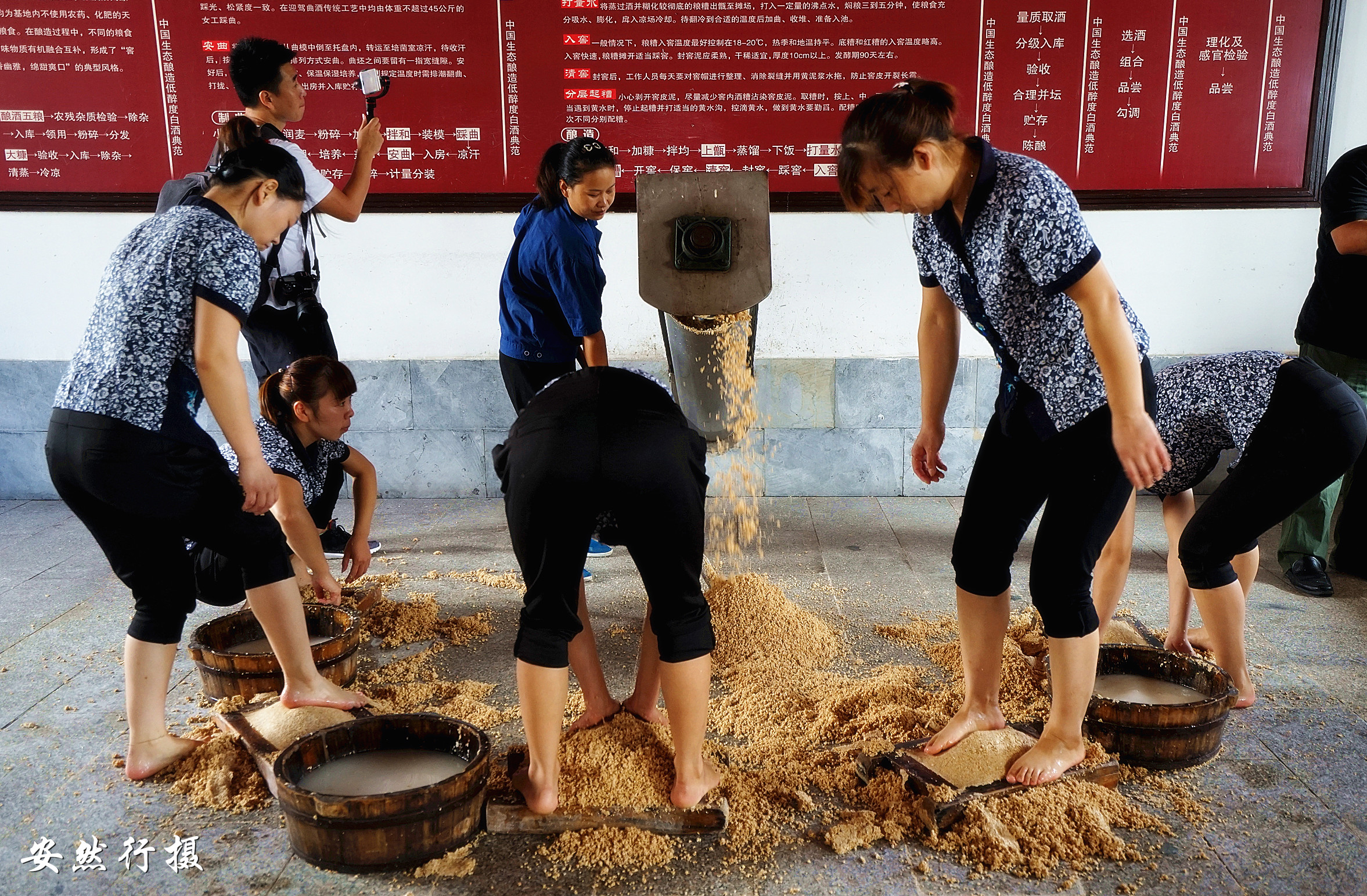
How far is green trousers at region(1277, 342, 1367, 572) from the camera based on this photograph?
10.7 feet

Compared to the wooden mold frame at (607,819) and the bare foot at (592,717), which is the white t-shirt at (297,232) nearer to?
the bare foot at (592,717)

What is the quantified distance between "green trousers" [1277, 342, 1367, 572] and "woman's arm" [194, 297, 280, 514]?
10.7 ft

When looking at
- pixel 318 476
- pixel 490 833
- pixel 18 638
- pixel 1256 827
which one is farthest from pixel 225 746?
pixel 1256 827

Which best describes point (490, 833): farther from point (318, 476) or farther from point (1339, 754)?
point (1339, 754)

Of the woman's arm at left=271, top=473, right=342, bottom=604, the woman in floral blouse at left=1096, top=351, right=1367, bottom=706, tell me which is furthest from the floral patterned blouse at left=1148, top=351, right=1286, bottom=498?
the woman's arm at left=271, top=473, right=342, bottom=604

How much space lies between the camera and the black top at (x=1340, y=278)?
3096 millimetres

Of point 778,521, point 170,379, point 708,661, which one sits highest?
point 170,379

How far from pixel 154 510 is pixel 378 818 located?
0.78 meters

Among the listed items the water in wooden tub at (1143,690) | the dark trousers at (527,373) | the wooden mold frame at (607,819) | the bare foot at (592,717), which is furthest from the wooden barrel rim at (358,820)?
the dark trousers at (527,373)

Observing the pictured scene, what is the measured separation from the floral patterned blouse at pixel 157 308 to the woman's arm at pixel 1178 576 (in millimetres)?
2275

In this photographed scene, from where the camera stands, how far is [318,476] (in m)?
2.95

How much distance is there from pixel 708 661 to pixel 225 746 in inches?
44.0

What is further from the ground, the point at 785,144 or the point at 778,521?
the point at 785,144

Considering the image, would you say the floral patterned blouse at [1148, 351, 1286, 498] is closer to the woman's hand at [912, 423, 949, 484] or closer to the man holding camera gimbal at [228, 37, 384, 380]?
the woman's hand at [912, 423, 949, 484]
